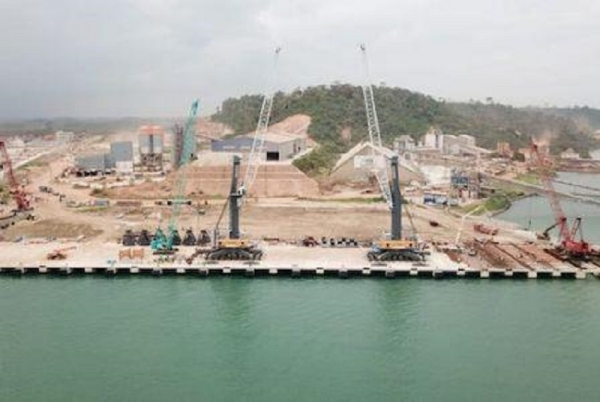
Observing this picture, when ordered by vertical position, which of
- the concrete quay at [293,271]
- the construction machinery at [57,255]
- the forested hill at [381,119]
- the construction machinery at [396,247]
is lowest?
the concrete quay at [293,271]

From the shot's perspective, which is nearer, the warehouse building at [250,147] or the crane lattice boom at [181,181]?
the crane lattice boom at [181,181]

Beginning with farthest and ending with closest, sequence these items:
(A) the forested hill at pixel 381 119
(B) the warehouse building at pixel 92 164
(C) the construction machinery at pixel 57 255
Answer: (A) the forested hill at pixel 381 119 < (B) the warehouse building at pixel 92 164 < (C) the construction machinery at pixel 57 255

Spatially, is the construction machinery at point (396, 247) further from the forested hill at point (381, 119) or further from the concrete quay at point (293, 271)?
the forested hill at point (381, 119)

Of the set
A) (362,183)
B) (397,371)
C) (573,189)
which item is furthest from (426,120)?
(397,371)

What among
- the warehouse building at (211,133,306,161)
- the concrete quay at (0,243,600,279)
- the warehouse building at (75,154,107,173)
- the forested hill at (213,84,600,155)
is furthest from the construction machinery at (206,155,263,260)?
the forested hill at (213,84,600,155)

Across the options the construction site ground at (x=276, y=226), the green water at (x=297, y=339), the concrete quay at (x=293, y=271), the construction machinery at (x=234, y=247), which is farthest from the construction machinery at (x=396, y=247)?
the construction machinery at (x=234, y=247)

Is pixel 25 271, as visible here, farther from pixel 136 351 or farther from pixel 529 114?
pixel 529 114
